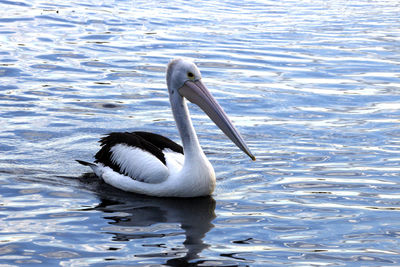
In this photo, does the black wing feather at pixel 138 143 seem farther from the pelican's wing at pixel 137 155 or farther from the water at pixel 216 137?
the water at pixel 216 137

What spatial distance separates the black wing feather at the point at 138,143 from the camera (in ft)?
23.2

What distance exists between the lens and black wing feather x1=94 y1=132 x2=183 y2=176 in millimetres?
7078

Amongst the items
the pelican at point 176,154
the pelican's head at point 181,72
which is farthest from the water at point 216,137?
the pelican's head at point 181,72

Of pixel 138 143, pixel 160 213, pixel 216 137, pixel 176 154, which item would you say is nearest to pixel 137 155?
pixel 138 143

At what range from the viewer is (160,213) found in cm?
645

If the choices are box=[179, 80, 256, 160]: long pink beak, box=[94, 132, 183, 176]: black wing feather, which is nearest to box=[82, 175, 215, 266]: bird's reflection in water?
box=[94, 132, 183, 176]: black wing feather

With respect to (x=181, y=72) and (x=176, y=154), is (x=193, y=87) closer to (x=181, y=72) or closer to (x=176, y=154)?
(x=181, y=72)

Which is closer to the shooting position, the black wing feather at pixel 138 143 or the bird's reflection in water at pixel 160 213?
the bird's reflection in water at pixel 160 213

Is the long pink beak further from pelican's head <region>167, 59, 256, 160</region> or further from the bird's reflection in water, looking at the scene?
the bird's reflection in water

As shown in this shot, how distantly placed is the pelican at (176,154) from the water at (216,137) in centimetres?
13

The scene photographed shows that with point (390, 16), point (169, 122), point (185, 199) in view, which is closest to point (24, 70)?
point (169, 122)

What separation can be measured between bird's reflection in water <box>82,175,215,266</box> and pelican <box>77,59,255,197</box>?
0.10 m

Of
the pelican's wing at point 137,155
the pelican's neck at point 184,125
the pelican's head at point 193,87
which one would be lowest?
the pelican's wing at point 137,155

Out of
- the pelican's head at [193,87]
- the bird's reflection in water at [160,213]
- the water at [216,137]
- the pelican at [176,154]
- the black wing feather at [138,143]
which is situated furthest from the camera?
the black wing feather at [138,143]
